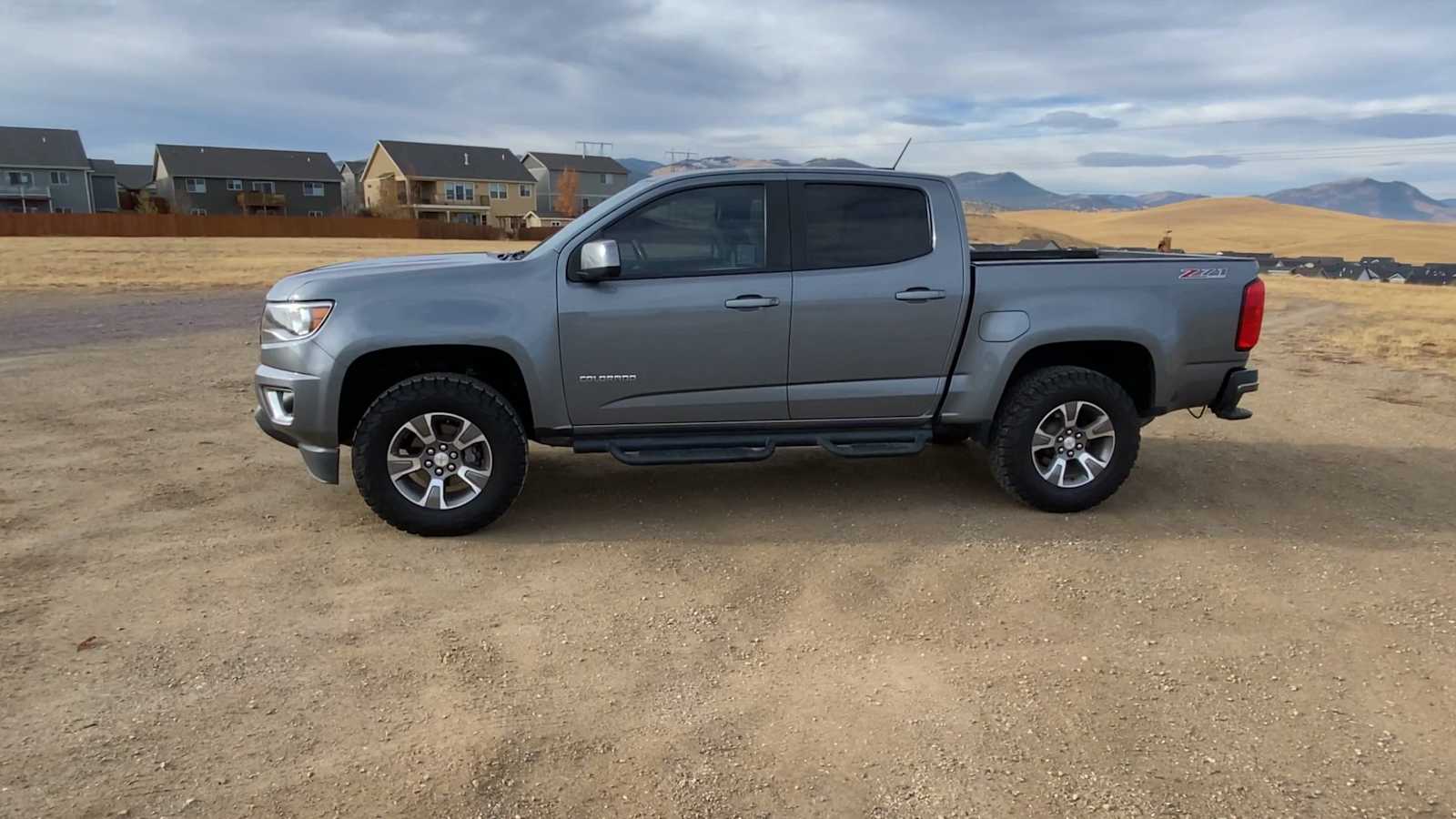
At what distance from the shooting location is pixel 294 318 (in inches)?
192

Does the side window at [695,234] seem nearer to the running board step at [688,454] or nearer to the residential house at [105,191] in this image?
the running board step at [688,454]

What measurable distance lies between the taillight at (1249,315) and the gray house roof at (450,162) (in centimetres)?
7276

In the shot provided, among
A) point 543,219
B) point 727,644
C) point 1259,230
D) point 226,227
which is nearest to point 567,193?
point 543,219

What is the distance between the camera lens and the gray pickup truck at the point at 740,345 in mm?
4883

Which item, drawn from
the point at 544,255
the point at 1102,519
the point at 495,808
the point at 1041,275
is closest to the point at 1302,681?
the point at 1102,519

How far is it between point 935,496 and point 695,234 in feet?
7.17

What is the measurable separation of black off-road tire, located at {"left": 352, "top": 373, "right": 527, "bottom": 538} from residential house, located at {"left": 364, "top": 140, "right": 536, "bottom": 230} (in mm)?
69554

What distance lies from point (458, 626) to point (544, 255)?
2013mm

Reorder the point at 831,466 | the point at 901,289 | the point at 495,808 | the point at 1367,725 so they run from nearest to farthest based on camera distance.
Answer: the point at 495,808
the point at 1367,725
the point at 901,289
the point at 831,466

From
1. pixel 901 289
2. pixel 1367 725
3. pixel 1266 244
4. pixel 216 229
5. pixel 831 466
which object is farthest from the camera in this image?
pixel 1266 244

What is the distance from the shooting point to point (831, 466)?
21.4ft

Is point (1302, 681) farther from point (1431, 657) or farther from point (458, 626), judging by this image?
point (458, 626)

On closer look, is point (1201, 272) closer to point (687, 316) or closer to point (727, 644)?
point (687, 316)

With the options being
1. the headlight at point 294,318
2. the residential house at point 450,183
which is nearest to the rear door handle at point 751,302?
the headlight at point 294,318
